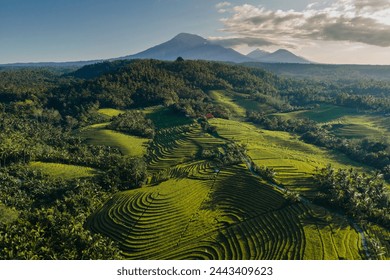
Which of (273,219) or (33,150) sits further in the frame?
(33,150)

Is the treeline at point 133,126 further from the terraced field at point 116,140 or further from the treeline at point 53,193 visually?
the treeline at point 53,193

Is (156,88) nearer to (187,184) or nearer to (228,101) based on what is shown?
(228,101)

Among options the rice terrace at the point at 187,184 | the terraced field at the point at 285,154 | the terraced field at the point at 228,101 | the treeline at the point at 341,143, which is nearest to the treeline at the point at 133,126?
the rice terrace at the point at 187,184

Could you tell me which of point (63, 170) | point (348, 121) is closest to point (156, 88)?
point (63, 170)

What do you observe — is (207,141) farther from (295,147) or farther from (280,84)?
(280,84)

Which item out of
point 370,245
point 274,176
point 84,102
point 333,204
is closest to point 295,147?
point 274,176
